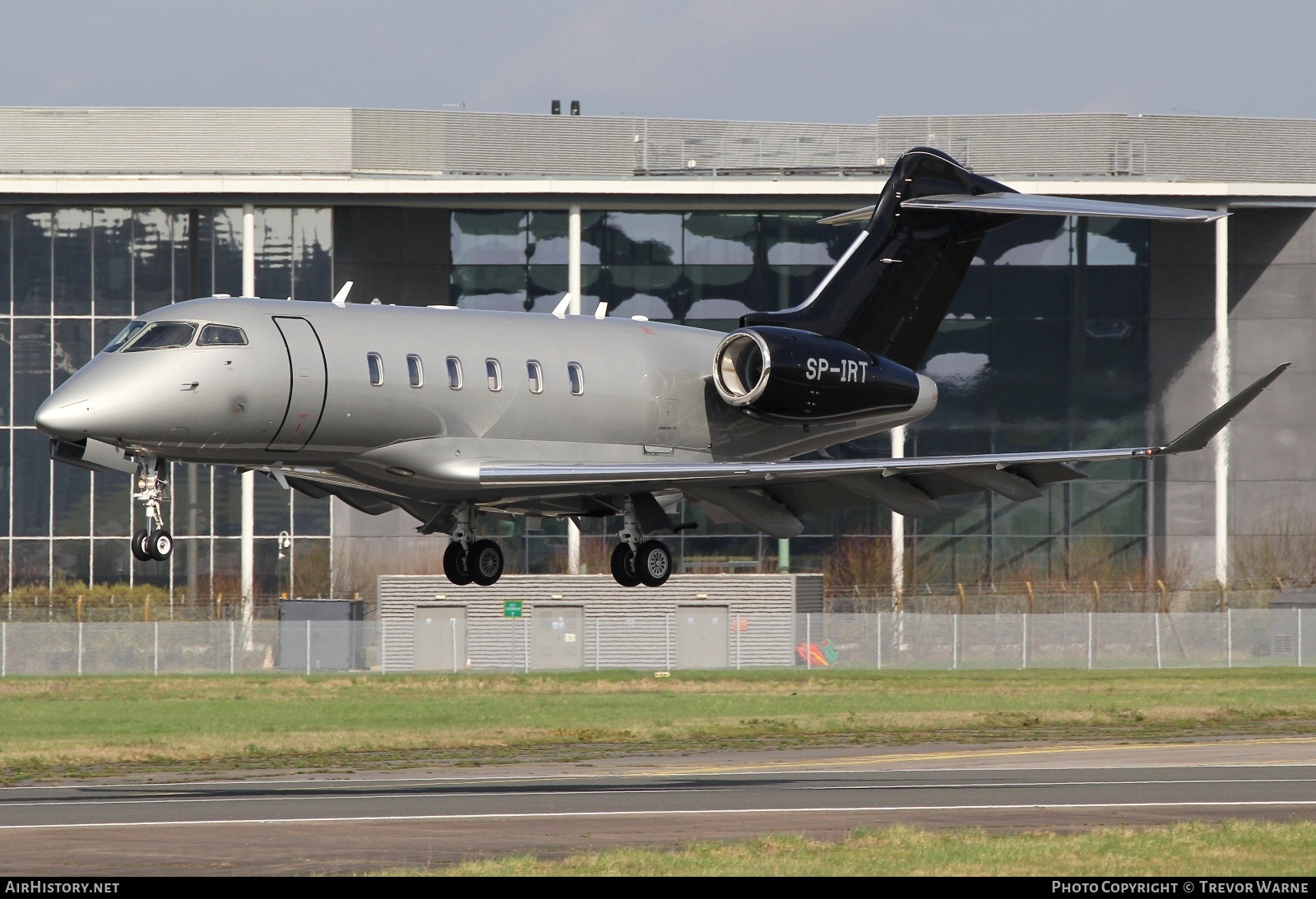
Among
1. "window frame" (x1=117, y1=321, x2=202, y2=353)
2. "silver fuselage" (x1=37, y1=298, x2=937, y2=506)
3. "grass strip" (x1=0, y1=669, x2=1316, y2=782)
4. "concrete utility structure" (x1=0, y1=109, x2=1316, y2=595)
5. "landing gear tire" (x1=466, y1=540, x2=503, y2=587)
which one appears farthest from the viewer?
"concrete utility structure" (x1=0, y1=109, x2=1316, y2=595)

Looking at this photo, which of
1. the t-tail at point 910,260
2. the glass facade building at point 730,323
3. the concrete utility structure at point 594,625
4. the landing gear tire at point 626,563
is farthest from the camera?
the glass facade building at point 730,323

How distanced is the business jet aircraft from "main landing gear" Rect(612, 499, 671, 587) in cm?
4

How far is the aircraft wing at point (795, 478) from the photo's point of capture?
24.6 meters

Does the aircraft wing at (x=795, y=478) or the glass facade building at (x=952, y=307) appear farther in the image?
the glass facade building at (x=952, y=307)

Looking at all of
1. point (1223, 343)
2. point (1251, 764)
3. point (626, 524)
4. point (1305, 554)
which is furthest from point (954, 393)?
point (626, 524)

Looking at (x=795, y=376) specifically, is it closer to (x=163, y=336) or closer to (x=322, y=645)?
(x=163, y=336)

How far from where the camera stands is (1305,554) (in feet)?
226

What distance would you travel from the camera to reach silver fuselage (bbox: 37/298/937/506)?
22141 mm

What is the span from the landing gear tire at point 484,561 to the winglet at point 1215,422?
379 inches

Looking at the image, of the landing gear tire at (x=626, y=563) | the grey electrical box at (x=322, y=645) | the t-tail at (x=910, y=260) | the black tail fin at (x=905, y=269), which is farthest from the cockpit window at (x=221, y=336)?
Result: the grey electrical box at (x=322, y=645)

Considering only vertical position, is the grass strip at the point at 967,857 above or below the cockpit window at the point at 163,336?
below

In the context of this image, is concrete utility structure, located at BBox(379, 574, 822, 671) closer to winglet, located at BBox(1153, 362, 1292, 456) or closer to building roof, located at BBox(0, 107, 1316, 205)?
building roof, located at BBox(0, 107, 1316, 205)

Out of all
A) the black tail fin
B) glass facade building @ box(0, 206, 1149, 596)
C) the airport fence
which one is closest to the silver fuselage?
the black tail fin

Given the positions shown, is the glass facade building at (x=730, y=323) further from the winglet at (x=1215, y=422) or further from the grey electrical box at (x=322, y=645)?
the winglet at (x=1215, y=422)
